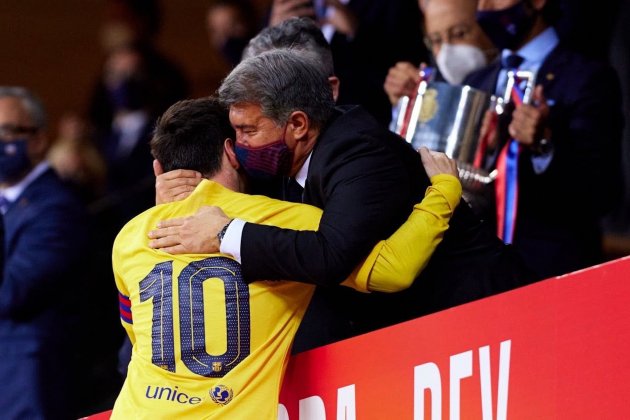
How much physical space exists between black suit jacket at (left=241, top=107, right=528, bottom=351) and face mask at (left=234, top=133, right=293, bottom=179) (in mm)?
72

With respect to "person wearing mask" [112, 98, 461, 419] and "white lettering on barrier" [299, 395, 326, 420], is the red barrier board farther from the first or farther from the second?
"person wearing mask" [112, 98, 461, 419]

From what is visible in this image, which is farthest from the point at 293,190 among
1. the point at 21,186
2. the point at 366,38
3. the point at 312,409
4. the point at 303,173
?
the point at 21,186

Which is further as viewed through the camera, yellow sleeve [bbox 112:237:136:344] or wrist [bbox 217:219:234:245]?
yellow sleeve [bbox 112:237:136:344]

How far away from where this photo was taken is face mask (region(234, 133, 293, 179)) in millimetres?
3102

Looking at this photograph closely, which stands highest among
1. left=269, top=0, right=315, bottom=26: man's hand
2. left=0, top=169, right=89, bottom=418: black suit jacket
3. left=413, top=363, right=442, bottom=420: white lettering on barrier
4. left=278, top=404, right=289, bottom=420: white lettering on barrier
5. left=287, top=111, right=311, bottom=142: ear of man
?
left=287, top=111, right=311, bottom=142: ear of man

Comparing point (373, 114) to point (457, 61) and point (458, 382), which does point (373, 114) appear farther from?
point (458, 382)

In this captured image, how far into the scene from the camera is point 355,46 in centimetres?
468

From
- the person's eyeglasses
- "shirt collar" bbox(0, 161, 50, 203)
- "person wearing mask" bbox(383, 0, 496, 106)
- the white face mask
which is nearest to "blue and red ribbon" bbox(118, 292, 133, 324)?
"person wearing mask" bbox(383, 0, 496, 106)

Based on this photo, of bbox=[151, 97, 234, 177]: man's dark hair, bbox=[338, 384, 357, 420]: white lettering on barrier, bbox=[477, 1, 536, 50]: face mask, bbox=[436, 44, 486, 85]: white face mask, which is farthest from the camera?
bbox=[436, 44, 486, 85]: white face mask

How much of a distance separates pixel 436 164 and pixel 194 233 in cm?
61

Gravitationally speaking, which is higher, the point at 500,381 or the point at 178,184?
the point at 178,184

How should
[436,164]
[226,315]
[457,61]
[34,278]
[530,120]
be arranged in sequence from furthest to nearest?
[34,278]
[457,61]
[530,120]
[436,164]
[226,315]

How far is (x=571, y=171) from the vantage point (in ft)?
13.2

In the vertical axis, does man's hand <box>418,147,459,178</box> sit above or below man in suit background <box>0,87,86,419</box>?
above
